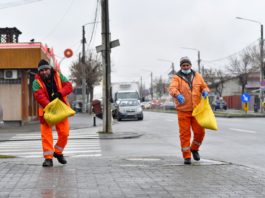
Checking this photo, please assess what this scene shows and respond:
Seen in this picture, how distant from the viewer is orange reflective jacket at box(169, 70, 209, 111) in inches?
A: 402

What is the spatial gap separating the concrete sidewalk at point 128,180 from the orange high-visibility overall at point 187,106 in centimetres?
45

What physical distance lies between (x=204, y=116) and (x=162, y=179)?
2.44 metres

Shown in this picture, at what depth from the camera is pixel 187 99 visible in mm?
10297

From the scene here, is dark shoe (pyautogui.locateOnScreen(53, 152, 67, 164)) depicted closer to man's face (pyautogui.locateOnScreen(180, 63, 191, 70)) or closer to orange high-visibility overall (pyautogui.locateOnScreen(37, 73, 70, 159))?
orange high-visibility overall (pyautogui.locateOnScreen(37, 73, 70, 159))

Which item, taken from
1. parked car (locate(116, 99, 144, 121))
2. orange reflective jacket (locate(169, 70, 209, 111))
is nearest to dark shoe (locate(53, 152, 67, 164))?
orange reflective jacket (locate(169, 70, 209, 111))

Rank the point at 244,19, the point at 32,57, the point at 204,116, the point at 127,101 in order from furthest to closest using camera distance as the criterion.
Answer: the point at 244,19 → the point at 127,101 → the point at 32,57 → the point at 204,116

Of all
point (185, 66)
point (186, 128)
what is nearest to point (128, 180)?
point (186, 128)

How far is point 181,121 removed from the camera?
10211mm

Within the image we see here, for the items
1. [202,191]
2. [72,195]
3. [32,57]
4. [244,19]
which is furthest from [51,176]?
[244,19]

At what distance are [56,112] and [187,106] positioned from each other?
227cm

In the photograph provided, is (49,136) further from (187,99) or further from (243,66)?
(243,66)

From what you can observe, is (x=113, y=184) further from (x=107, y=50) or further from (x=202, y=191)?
(x=107, y=50)

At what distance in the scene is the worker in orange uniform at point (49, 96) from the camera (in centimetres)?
966

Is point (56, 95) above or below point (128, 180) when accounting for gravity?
above
